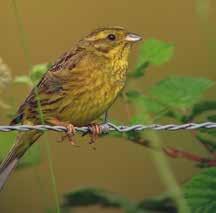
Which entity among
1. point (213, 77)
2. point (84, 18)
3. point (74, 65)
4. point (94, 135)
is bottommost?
point (94, 135)

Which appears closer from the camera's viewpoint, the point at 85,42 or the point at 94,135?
the point at 94,135

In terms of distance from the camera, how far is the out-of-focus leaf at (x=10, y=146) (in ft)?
14.1

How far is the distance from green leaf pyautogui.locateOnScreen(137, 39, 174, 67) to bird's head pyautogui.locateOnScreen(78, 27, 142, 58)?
99 millimetres

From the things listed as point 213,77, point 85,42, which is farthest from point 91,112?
point 213,77

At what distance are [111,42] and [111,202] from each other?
2.90 ft

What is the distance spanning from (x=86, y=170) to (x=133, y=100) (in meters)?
1.46

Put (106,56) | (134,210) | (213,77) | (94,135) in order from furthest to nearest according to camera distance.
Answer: (213,77)
(134,210)
(106,56)
(94,135)

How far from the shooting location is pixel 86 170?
5520 mm

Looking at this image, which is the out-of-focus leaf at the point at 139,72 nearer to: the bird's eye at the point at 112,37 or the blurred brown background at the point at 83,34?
the bird's eye at the point at 112,37

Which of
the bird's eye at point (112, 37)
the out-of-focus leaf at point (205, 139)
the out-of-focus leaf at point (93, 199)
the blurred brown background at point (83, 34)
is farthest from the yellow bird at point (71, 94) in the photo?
the blurred brown background at point (83, 34)

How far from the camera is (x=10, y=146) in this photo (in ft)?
14.0

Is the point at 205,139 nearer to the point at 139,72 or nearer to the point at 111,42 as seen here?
the point at 139,72

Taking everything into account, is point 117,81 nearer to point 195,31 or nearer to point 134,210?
point 134,210

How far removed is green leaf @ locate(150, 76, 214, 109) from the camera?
4.20m
